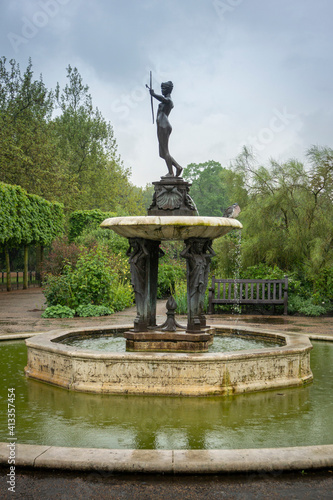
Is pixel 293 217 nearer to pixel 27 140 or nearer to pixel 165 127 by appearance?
pixel 165 127

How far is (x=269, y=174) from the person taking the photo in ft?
58.0

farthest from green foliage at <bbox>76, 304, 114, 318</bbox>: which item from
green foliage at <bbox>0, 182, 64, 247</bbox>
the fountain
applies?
green foliage at <bbox>0, 182, 64, 247</bbox>

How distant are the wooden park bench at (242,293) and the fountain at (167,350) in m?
6.52

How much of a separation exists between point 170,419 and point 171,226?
2349mm

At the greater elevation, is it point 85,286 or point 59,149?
point 59,149

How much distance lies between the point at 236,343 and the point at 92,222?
24709 millimetres

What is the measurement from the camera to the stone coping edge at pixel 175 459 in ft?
11.9

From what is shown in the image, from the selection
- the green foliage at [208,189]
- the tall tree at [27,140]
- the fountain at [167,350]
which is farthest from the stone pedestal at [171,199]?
the green foliage at [208,189]

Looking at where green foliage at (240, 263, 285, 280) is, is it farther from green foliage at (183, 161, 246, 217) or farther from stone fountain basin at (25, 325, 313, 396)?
green foliage at (183, 161, 246, 217)

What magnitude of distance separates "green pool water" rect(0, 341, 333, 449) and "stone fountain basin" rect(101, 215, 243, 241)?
6.42ft

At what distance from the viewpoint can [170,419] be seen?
488cm

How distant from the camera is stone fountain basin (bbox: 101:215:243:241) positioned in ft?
20.3

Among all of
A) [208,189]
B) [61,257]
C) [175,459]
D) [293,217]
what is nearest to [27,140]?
[61,257]

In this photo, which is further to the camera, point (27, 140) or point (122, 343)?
point (27, 140)
